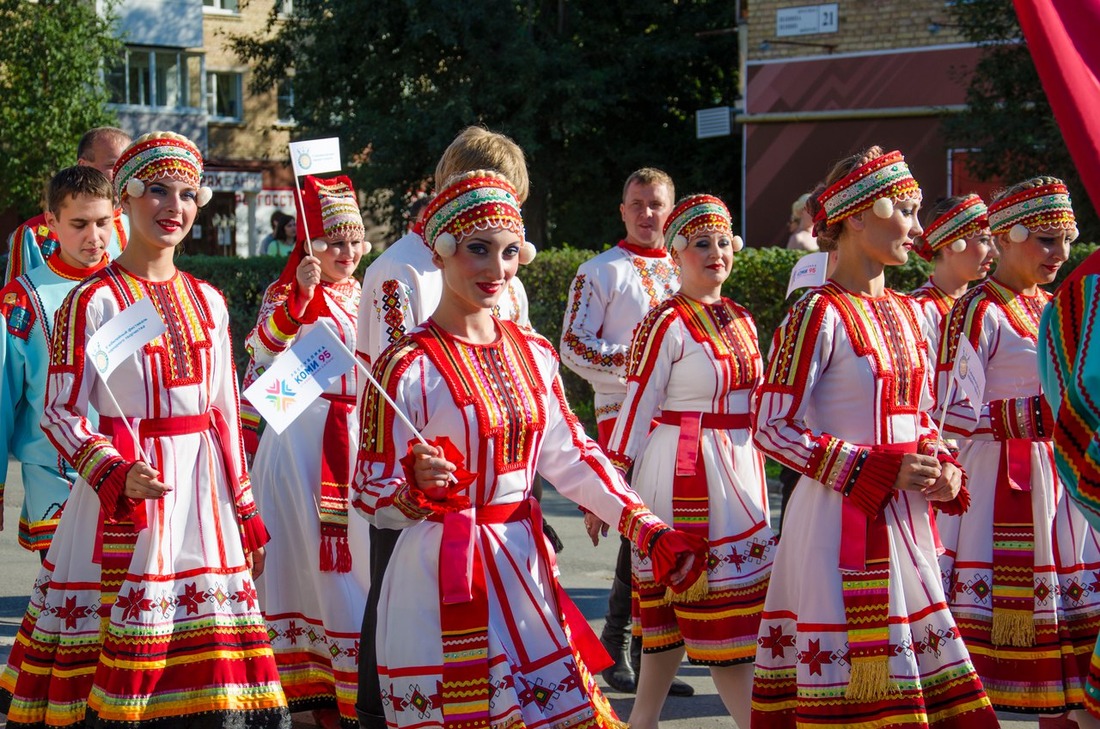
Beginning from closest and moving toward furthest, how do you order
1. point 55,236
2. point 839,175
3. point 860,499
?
1. point 860,499
2. point 839,175
3. point 55,236

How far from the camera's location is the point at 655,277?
7133mm

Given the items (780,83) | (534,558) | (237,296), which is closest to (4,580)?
(534,558)

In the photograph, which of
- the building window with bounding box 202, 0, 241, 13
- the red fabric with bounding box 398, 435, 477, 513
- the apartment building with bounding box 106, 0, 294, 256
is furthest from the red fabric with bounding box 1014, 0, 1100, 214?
the building window with bounding box 202, 0, 241, 13

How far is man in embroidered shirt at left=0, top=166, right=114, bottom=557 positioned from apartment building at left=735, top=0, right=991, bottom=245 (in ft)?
56.7

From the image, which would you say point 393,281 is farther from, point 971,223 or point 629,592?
point 971,223

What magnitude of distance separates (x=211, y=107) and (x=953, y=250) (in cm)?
3841

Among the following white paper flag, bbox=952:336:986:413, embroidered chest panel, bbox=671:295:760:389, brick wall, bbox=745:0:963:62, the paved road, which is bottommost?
the paved road

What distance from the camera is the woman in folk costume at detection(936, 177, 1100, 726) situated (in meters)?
5.37

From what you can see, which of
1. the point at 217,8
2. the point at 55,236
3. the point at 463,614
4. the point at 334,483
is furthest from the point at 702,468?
the point at 217,8

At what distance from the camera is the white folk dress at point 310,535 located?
5902 millimetres

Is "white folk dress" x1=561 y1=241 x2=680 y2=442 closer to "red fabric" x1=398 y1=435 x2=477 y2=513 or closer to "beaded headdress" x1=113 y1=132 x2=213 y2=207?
"beaded headdress" x1=113 y1=132 x2=213 y2=207

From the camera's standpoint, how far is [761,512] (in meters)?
5.55

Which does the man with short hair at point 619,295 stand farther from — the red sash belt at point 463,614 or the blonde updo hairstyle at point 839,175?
the red sash belt at point 463,614

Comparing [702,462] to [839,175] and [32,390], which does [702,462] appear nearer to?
[839,175]
